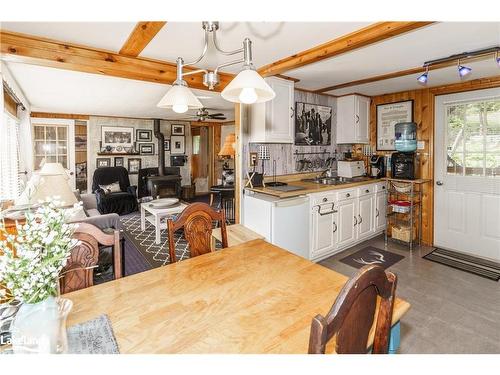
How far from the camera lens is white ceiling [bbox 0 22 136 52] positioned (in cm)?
188

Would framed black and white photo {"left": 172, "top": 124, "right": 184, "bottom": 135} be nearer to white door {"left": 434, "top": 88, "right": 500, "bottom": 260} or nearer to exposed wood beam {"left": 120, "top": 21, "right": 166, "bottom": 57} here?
exposed wood beam {"left": 120, "top": 21, "right": 166, "bottom": 57}

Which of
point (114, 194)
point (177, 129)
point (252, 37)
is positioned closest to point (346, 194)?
point (252, 37)

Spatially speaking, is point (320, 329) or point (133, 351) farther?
point (133, 351)

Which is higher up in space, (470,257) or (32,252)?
(32,252)

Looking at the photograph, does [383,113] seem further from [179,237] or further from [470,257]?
[179,237]

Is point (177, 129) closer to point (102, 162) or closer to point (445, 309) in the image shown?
point (102, 162)

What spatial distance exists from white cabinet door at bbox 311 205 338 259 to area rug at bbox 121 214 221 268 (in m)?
1.15

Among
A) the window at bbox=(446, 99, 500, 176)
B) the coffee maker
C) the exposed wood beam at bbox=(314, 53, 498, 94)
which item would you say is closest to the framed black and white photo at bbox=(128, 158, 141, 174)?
the exposed wood beam at bbox=(314, 53, 498, 94)

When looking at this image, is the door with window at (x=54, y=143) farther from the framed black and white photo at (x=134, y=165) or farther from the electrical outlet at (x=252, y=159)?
the electrical outlet at (x=252, y=159)

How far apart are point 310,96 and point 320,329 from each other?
3856 millimetres

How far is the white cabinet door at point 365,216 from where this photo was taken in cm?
384
